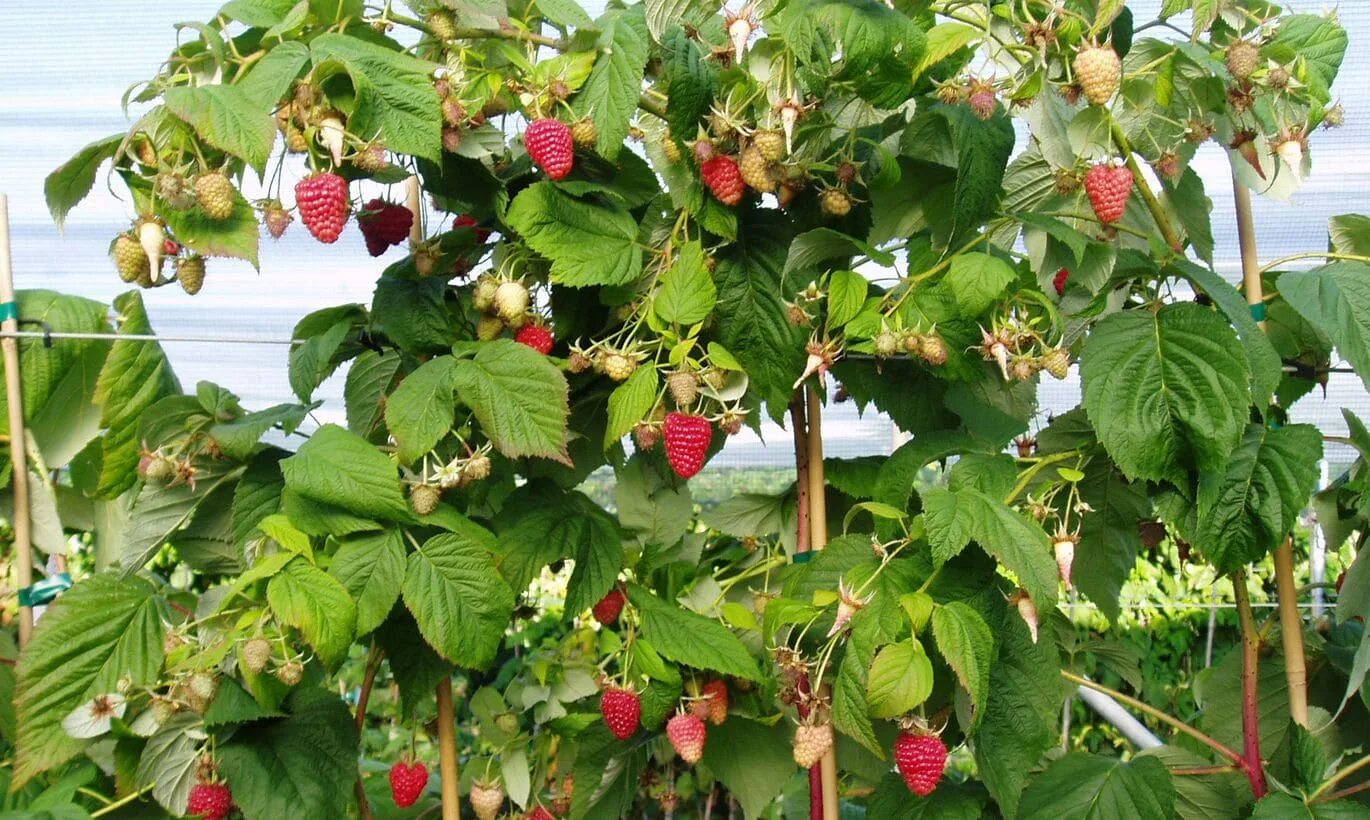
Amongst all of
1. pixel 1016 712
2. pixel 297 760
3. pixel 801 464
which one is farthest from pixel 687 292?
pixel 297 760

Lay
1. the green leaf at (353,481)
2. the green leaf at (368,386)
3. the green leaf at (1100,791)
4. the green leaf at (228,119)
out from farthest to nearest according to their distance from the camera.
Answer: the green leaf at (368,386)
the green leaf at (1100,791)
the green leaf at (353,481)
the green leaf at (228,119)

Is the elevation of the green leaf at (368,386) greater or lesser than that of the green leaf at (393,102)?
lesser

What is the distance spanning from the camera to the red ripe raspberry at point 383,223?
1.42m

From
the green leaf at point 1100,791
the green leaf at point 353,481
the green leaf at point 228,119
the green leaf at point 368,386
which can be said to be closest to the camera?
the green leaf at point 228,119

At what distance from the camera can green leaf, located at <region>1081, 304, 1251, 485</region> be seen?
1.25 meters

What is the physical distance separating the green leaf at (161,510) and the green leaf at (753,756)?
0.63 metres

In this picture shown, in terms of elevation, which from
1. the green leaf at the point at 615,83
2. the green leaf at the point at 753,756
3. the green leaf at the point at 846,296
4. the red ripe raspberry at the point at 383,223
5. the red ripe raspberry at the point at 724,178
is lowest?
the green leaf at the point at 753,756

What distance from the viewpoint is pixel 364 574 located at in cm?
125

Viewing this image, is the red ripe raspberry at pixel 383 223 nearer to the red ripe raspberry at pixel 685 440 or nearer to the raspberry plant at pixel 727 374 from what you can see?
the raspberry plant at pixel 727 374

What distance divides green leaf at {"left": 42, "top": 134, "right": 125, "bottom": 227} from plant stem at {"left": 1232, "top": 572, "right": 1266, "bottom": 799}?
1.21m

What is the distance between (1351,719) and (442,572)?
104 centimetres

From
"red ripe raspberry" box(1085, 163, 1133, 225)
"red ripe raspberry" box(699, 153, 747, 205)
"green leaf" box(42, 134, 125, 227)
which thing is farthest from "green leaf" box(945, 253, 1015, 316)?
"green leaf" box(42, 134, 125, 227)

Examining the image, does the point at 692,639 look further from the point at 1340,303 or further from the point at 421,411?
the point at 1340,303

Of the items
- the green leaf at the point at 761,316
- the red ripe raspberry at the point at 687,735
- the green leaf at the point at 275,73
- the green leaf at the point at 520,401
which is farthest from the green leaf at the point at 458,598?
the green leaf at the point at 275,73
